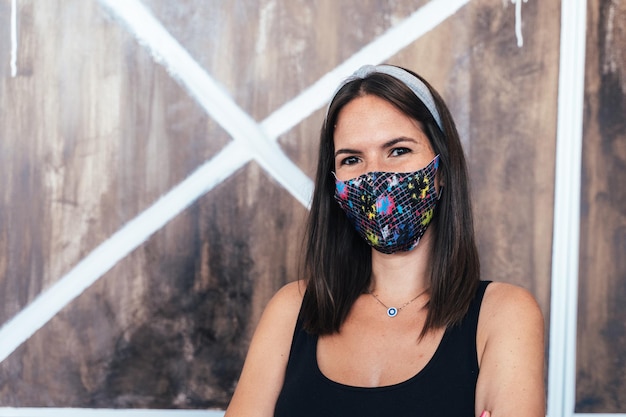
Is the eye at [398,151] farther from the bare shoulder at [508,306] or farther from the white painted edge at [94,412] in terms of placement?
the white painted edge at [94,412]

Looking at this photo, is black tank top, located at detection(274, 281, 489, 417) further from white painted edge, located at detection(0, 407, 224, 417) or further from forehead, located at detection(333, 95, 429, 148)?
white painted edge, located at detection(0, 407, 224, 417)

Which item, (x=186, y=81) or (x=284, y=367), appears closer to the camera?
(x=284, y=367)

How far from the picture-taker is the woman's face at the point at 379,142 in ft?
5.88

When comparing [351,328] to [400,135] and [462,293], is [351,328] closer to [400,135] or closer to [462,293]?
[462,293]

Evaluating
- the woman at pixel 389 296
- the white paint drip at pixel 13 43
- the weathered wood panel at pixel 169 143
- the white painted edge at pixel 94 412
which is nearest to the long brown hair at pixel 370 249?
the woman at pixel 389 296

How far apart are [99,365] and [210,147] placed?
0.77 meters

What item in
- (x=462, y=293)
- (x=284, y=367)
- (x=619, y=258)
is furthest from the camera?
(x=619, y=258)

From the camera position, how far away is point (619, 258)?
2379 mm

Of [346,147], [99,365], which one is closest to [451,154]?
[346,147]

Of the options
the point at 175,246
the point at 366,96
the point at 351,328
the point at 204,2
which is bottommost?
the point at 351,328

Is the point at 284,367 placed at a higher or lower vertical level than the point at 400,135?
lower

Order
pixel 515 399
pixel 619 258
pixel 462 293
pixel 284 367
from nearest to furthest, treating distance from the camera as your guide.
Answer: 1. pixel 515 399
2. pixel 462 293
3. pixel 284 367
4. pixel 619 258

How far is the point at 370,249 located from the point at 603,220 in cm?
82

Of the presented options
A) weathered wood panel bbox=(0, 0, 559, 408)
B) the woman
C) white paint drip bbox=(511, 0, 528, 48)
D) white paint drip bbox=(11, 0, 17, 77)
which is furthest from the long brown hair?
white paint drip bbox=(11, 0, 17, 77)
